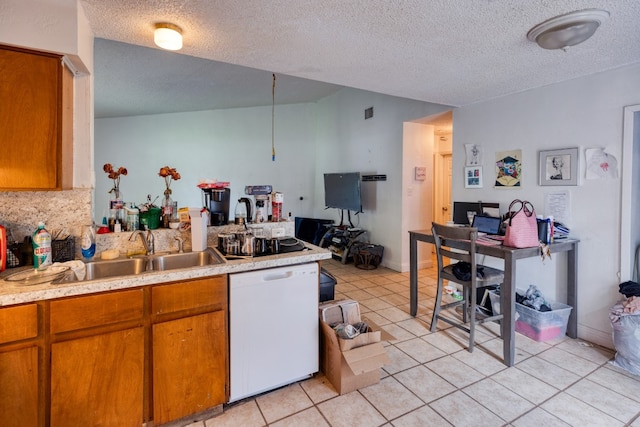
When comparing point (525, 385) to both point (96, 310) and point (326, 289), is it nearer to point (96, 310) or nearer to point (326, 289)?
point (326, 289)

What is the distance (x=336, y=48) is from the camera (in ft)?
6.67

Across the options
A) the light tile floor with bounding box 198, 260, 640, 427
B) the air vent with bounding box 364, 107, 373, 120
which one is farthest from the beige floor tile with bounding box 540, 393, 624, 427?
the air vent with bounding box 364, 107, 373, 120

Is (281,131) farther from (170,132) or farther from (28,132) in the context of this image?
(28,132)

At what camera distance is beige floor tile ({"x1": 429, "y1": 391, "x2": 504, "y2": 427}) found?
172 centimetres

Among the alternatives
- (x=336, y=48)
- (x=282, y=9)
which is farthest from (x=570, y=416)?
(x=282, y=9)

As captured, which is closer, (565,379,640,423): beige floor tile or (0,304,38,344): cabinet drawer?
(0,304,38,344): cabinet drawer

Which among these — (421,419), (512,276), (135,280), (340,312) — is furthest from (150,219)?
(512,276)

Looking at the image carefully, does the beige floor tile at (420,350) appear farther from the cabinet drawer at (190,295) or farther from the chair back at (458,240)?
the cabinet drawer at (190,295)

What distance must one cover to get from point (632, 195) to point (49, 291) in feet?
12.1

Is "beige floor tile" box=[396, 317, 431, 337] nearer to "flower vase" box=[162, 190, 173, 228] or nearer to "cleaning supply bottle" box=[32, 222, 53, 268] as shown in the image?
"flower vase" box=[162, 190, 173, 228]

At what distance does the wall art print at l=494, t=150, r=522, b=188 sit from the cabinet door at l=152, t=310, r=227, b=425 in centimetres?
289

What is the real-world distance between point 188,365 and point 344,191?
4137 millimetres

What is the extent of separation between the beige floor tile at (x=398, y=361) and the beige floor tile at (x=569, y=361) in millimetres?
1014

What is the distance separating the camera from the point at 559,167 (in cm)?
270
